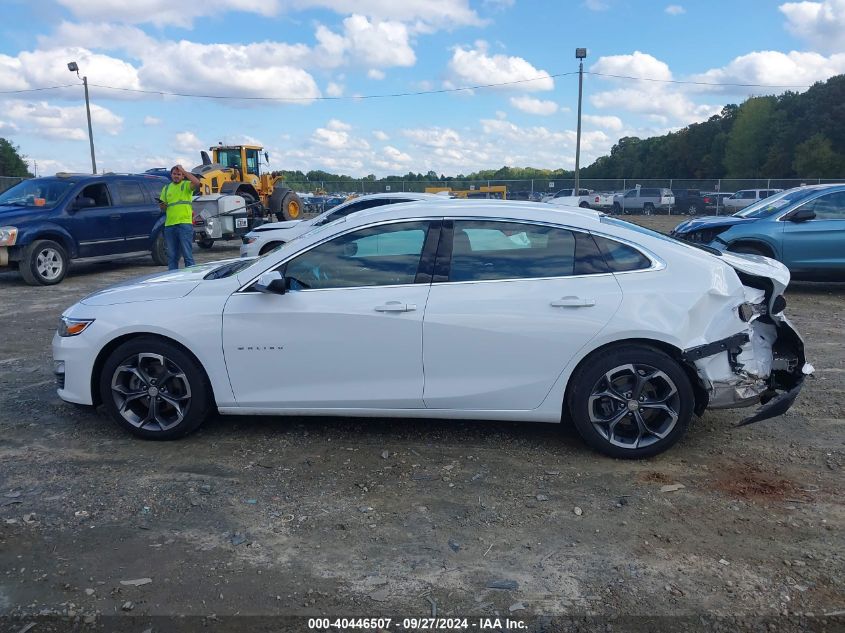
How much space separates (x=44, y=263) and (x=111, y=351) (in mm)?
8408

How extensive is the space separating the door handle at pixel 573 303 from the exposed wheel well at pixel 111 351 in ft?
7.49

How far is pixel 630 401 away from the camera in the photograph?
13.7 ft

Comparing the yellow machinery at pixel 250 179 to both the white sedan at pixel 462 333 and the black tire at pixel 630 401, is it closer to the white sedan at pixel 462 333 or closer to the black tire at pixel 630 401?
the white sedan at pixel 462 333

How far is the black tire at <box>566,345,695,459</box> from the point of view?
412 centimetres

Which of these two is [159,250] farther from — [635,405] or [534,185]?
[534,185]

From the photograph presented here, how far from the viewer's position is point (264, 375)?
441 centimetres

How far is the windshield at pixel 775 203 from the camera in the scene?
10.2 m

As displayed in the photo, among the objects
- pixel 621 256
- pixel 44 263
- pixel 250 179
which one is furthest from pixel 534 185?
pixel 621 256

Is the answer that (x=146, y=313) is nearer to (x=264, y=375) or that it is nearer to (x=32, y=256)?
(x=264, y=375)

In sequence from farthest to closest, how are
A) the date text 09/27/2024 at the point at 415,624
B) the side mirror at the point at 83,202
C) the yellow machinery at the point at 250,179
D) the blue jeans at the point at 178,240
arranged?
the yellow machinery at the point at 250,179 → the side mirror at the point at 83,202 → the blue jeans at the point at 178,240 → the date text 09/27/2024 at the point at 415,624

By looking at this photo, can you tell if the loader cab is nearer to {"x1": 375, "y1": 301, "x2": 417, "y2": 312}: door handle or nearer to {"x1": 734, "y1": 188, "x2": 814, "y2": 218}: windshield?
{"x1": 734, "y1": 188, "x2": 814, "y2": 218}: windshield

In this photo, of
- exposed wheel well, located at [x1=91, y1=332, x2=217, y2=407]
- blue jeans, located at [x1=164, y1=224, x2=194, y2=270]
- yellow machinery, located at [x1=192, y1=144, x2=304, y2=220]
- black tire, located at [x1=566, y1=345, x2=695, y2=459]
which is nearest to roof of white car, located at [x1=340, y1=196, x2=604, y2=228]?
black tire, located at [x1=566, y1=345, x2=695, y2=459]

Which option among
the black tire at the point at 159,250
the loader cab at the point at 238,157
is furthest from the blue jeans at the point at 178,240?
the loader cab at the point at 238,157

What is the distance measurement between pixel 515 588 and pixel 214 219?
51.5 ft
